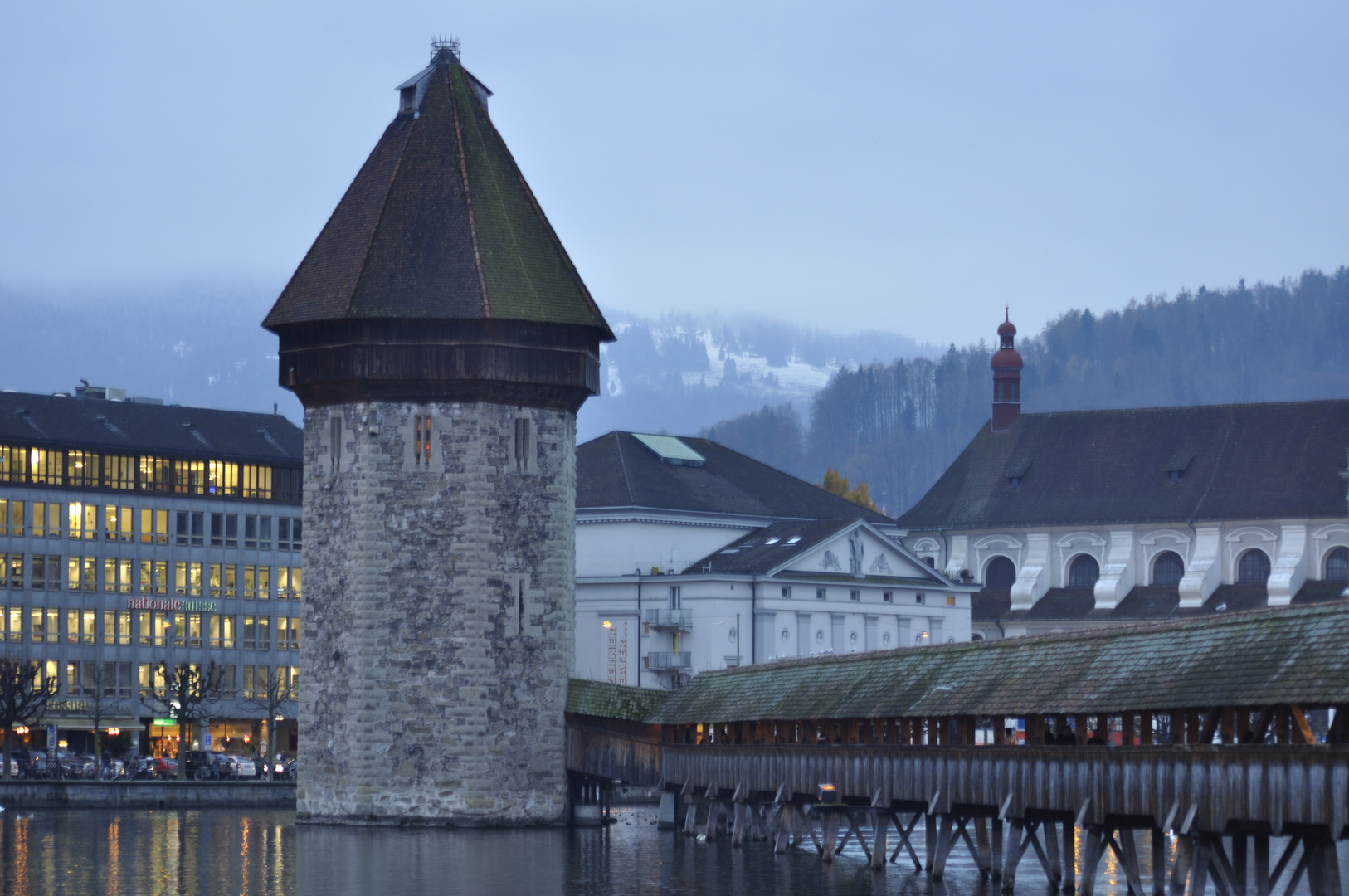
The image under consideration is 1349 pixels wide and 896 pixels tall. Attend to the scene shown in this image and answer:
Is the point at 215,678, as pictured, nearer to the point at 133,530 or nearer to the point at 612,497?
the point at 133,530

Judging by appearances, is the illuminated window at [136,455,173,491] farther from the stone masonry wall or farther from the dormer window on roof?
the stone masonry wall

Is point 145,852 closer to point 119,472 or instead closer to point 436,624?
point 436,624

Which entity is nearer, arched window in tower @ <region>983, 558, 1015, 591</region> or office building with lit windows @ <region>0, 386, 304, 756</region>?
office building with lit windows @ <region>0, 386, 304, 756</region>

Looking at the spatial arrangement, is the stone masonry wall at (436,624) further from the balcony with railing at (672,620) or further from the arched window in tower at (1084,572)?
the arched window in tower at (1084,572)

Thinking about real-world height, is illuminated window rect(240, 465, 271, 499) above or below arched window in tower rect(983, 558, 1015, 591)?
above

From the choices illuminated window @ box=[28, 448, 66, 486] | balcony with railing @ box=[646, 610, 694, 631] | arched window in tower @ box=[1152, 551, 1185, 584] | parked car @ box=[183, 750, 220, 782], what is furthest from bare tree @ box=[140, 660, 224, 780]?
arched window in tower @ box=[1152, 551, 1185, 584]

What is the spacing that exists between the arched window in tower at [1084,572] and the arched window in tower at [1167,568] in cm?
333

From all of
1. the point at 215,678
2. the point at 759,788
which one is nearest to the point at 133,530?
the point at 215,678

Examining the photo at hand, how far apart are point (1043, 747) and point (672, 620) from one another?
170 ft

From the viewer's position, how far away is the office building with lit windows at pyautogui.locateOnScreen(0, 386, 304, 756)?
94750mm

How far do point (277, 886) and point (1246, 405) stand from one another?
256 feet

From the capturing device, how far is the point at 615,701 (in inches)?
2319

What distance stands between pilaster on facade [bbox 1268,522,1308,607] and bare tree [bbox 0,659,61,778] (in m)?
52.7

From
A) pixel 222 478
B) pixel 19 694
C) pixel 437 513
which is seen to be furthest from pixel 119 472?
pixel 437 513
